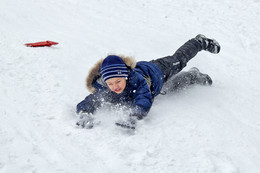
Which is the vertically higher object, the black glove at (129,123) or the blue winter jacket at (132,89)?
the blue winter jacket at (132,89)

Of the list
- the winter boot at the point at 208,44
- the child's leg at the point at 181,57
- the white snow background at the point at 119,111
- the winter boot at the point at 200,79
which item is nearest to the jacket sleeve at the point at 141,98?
the white snow background at the point at 119,111

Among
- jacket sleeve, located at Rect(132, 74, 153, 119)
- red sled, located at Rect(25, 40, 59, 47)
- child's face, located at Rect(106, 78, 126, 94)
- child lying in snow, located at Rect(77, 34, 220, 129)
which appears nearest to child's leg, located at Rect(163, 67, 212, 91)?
child lying in snow, located at Rect(77, 34, 220, 129)

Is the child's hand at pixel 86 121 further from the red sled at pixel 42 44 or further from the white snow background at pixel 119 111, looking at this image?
the red sled at pixel 42 44

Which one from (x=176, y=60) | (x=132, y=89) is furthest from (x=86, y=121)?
(x=176, y=60)

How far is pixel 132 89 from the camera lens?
2680mm

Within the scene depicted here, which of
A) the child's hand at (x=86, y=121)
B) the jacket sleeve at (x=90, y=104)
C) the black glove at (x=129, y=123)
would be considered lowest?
the child's hand at (x=86, y=121)

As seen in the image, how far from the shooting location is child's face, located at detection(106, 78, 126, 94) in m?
2.54

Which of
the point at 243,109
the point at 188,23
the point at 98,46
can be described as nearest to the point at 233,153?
the point at 243,109

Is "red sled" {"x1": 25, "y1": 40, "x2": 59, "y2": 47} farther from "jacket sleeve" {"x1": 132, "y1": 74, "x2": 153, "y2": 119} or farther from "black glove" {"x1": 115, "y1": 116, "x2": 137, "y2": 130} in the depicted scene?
"black glove" {"x1": 115, "y1": 116, "x2": 137, "y2": 130}

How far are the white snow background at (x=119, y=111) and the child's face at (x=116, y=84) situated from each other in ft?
0.99

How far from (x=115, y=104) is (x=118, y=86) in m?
0.33

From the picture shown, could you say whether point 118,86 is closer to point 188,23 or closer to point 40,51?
point 40,51

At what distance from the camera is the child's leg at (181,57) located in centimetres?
319

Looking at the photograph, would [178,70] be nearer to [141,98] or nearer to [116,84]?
[141,98]
